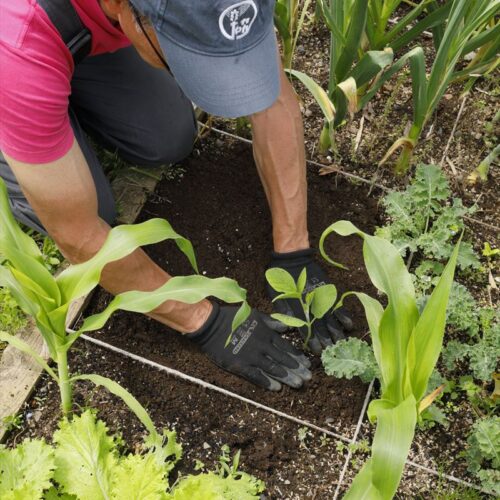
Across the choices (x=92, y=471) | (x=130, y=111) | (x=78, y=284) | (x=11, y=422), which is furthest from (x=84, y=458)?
(x=130, y=111)

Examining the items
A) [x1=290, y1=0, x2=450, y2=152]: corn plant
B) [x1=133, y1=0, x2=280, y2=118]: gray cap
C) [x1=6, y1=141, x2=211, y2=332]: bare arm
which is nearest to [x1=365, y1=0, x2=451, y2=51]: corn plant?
[x1=290, y1=0, x2=450, y2=152]: corn plant

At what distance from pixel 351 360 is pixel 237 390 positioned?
0.32 metres

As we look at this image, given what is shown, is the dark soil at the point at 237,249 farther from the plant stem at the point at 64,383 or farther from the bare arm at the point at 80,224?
the plant stem at the point at 64,383

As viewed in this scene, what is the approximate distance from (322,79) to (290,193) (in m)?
0.67

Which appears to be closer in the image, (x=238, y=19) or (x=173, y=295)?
(x=238, y=19)

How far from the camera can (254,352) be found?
1.86 metres

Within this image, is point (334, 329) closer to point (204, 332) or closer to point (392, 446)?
point (204, 332)

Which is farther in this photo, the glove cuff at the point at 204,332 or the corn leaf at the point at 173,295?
the glove cuff at the point at 204,332

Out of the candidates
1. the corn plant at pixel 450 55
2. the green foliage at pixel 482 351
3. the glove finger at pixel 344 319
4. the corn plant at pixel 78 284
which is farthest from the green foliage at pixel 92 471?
the corn plant at pixel 450 55

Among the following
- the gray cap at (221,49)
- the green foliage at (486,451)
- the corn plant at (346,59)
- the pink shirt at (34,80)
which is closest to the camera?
the gray cap at (221,49)

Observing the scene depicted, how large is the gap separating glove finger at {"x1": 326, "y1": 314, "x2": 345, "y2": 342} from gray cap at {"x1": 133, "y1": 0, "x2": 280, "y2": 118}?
73cm

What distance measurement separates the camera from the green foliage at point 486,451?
1.61 m

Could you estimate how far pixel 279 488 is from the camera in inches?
66.8

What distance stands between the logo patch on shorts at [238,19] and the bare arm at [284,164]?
0.65 metres
